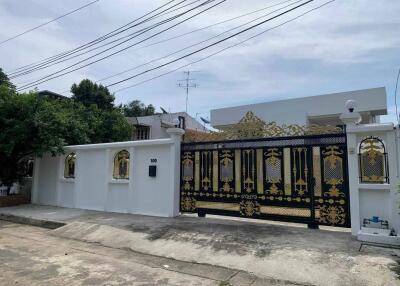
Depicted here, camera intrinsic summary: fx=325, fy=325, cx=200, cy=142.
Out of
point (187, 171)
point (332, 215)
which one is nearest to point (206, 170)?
point (187, 171)

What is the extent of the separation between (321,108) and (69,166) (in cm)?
1216

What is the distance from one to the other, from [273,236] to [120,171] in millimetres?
5044

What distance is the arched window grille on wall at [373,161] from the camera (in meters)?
5.89

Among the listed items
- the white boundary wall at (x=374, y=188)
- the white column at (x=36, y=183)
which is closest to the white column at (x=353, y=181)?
the white boundary wall at (x=374, y=188)

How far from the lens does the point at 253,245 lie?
211 inches

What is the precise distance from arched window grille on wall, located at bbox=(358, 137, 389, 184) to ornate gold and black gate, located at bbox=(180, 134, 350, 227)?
35cm

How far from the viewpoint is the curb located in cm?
786

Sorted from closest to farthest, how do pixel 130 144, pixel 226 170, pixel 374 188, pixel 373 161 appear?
pixel 374 188, pixel 373 161, pixel 226 170, pixel 130 144

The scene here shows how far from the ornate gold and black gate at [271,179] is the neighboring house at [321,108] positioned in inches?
388

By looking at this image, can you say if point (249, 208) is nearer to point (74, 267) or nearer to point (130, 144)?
point (130, 144)

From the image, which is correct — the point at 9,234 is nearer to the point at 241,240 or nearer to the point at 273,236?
the point at 241,240

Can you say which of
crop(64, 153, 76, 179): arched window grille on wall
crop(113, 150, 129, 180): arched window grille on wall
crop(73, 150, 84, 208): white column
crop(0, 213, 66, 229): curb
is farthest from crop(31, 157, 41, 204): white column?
crop(113, 150, 129, 180): arched window grille on wall

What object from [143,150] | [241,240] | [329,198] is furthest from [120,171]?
[329,198]

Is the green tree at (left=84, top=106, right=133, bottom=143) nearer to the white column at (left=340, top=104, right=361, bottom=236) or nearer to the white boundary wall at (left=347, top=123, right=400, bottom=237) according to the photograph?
the white column at (left=340, top=104, right=361, bottom=236)
